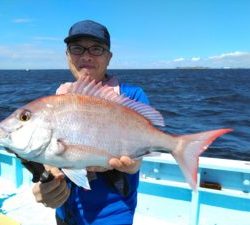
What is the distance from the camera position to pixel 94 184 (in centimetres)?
287

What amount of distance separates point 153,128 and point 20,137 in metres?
0.82

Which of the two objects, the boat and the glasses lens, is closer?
the glasses lens

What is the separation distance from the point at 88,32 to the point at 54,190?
3.71 ft

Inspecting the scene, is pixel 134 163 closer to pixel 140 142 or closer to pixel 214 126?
pixel 140 142

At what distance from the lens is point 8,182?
20.5 ft

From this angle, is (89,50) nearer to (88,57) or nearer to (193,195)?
(88,57)

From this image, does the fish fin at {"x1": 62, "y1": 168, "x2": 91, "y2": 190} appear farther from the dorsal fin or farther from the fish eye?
the dorsal fin

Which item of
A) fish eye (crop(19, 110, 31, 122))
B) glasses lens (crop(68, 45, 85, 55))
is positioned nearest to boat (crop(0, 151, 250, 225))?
glasses lens (crop(68, 45, 85, 55))

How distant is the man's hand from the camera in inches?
107

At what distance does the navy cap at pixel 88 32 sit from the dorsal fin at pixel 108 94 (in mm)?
505

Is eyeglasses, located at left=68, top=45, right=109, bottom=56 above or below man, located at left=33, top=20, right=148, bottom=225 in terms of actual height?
above

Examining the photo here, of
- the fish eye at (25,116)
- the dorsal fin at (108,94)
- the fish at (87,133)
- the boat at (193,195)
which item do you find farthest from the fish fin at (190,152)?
the boat at (193,195)

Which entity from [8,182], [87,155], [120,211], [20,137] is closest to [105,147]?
[87,155]

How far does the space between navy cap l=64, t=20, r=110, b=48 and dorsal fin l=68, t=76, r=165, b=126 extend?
1.66ft
